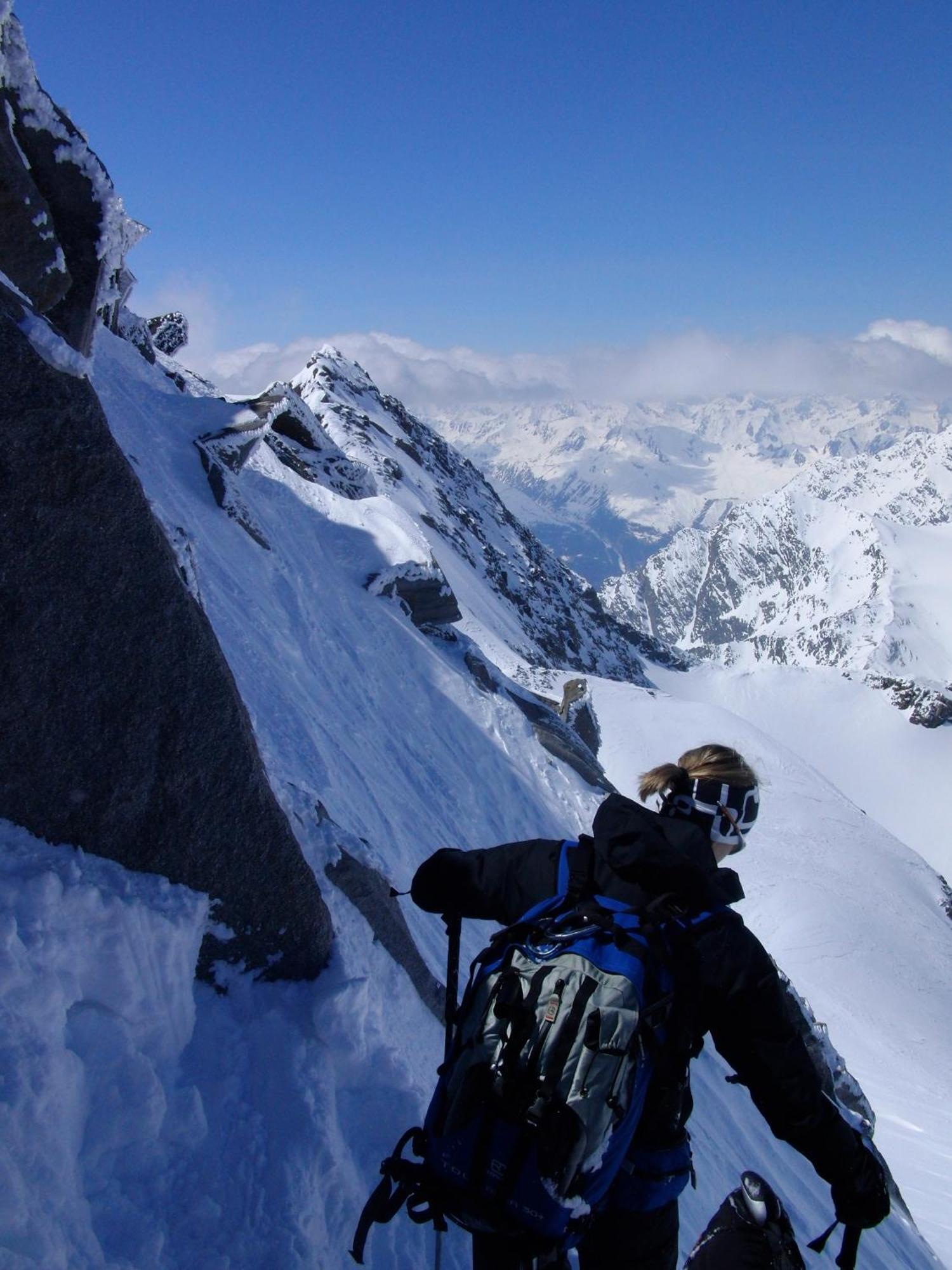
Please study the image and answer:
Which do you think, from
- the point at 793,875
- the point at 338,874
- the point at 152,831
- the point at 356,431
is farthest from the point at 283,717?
the point at 356,431

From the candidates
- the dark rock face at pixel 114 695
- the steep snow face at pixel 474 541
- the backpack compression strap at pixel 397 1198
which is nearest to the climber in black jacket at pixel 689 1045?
the backpack compression strap at pixel 397 1198

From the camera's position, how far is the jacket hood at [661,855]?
9.84 feet

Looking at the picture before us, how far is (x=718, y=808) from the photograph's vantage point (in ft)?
11.4

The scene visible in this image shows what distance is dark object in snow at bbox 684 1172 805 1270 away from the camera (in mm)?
3381

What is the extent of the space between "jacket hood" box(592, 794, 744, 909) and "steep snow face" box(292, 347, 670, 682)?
36.7 metres

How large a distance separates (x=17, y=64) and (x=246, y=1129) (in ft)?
25.6

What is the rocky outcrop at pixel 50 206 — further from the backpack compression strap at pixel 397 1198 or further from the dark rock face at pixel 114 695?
the backpack compression strap at pixel 397 1198

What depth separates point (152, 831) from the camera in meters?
4.43

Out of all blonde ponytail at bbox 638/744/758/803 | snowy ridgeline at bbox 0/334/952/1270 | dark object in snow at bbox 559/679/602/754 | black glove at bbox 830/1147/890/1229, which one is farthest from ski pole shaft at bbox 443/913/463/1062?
dark object in snow at bbox 559/679/602/754

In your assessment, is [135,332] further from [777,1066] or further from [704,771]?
[777,1066]

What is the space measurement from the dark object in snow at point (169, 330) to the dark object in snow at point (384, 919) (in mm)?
40245

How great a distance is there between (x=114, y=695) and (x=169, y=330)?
41.9 m

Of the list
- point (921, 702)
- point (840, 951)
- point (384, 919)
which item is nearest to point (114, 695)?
point (384, 919)

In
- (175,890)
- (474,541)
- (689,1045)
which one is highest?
(474,541)
